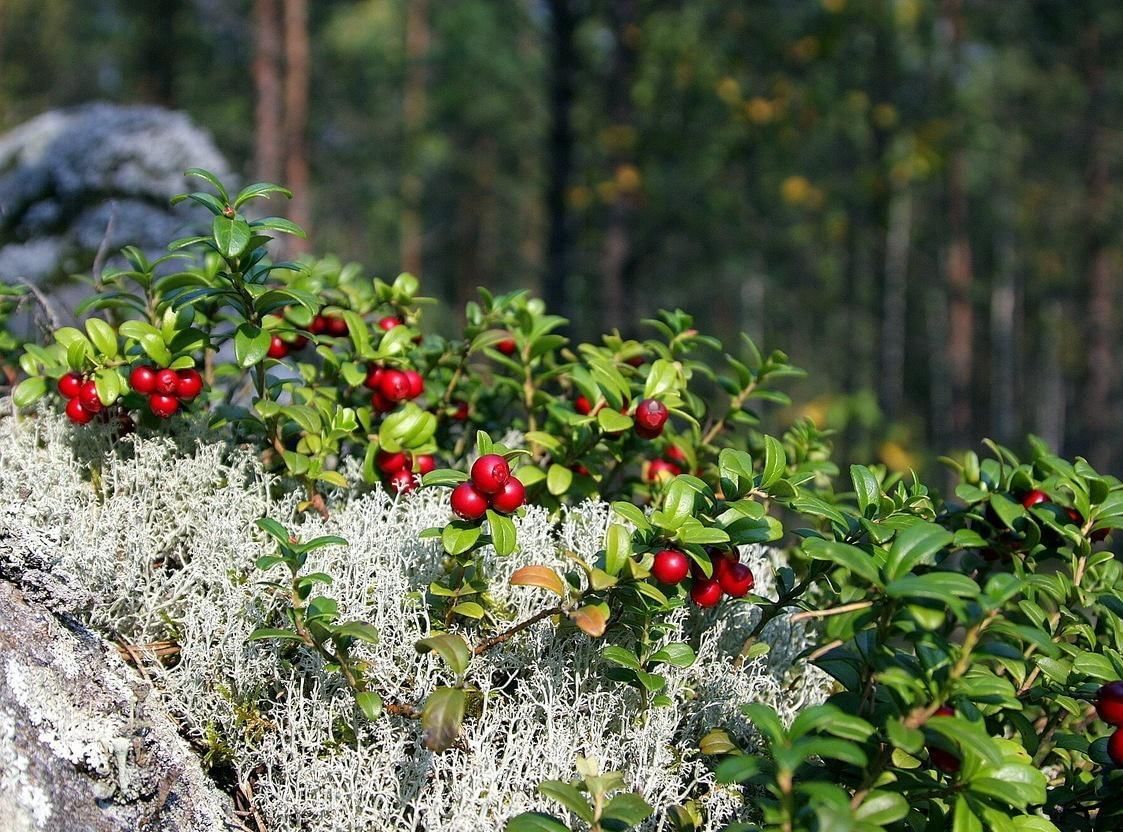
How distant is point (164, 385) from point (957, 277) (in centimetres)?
1237

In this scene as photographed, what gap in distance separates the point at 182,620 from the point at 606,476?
1038mm

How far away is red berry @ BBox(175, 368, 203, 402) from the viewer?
193cm

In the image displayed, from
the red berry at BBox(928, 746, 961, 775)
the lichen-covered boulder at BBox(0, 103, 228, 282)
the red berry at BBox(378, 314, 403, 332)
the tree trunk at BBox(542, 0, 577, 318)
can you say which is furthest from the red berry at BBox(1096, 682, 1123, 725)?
the tree trunk at BBox(542, 0, 577, 318)

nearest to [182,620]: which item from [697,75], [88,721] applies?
[88,721]

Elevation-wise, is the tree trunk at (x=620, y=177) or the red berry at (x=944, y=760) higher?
the tree trunk at (x=620, y=177)

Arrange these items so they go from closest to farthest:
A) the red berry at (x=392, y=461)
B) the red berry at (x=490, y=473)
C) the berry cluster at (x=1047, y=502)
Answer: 1. the red berry at (x=490, y=473)
2. the berry cluster at (x=1047, y=502)
3. the red berry at (x=392, y=461)

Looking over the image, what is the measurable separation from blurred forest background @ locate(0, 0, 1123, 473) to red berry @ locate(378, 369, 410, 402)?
2544mm

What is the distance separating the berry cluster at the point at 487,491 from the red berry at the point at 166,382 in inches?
27.8

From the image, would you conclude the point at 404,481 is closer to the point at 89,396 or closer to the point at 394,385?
the point at 394,385

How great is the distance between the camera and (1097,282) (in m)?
10.9

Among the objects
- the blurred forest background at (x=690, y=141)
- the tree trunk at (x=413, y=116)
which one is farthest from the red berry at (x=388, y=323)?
the tree trunk at (x=413, y=116)

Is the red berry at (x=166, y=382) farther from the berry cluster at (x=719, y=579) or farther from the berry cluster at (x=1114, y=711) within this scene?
the berry cluster at (x=1114, y=711)

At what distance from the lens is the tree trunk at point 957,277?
39.0 feet

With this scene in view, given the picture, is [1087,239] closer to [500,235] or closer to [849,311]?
[849,311]
